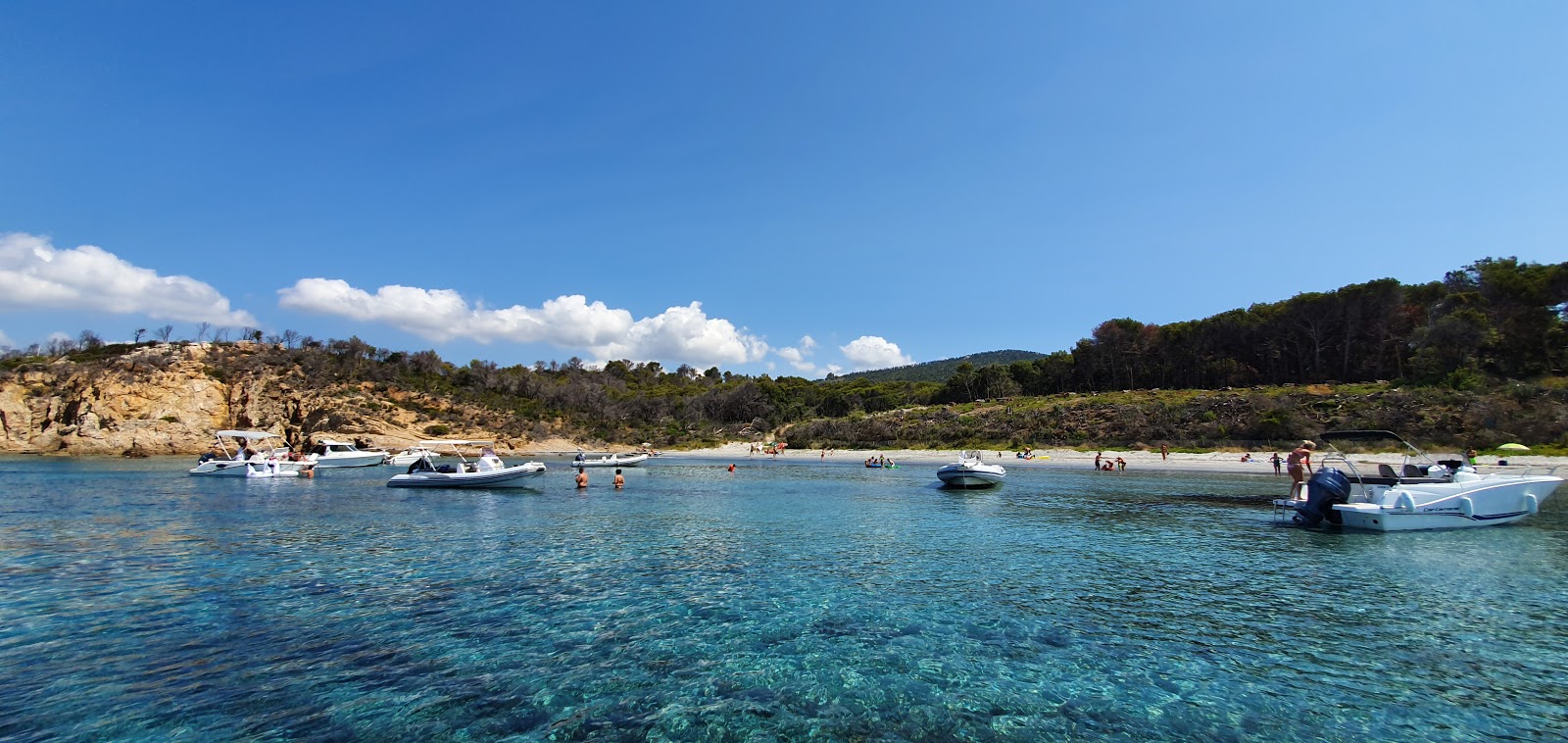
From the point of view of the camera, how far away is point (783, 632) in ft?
34.8

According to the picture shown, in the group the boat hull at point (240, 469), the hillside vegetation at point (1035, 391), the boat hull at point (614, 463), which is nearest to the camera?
the boat hull at point (240, 469)

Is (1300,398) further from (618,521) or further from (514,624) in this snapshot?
(514,624)

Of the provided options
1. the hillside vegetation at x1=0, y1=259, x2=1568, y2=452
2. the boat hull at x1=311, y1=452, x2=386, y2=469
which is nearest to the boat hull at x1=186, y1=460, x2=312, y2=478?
the boat hull at x1=311, y1=452, x2=386, y2=469

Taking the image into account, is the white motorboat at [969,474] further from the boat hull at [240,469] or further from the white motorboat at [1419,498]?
the boat hull at [240,469]

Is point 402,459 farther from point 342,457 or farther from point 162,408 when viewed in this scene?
point 162,408

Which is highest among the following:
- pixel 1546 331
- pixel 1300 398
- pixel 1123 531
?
pixel 1546 331

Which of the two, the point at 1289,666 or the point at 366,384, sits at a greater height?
the point at 366,384

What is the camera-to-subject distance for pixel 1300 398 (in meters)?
62.8

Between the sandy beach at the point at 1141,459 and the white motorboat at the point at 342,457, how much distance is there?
41.6 meters

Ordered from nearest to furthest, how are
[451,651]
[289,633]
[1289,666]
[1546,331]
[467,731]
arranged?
[467,731] → [1289,666] → [451,651] → [289,633] → [1546,331]

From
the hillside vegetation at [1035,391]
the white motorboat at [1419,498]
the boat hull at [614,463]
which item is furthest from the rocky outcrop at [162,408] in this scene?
the white motorboat at [1419,498]

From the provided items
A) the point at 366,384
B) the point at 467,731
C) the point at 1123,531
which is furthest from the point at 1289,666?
the point at 366,384

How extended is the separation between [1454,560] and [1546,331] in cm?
6531

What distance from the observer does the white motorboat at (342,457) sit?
2437 inches
